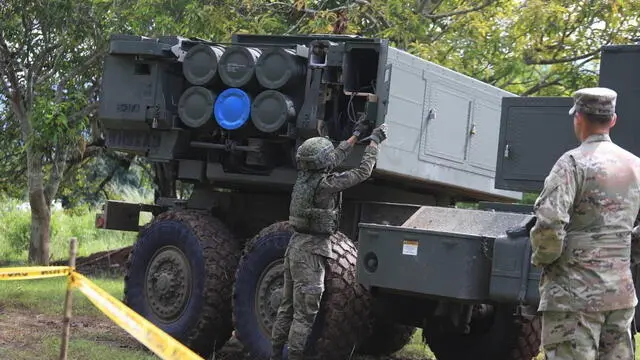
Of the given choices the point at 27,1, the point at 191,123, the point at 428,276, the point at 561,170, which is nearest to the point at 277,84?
the point at 191,123

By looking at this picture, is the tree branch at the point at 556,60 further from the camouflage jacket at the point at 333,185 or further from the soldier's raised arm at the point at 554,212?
the soldier's raised arm at the point at 554,212

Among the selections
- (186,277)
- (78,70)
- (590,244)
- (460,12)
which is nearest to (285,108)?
(186,277)

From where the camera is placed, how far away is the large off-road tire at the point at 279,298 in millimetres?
8398

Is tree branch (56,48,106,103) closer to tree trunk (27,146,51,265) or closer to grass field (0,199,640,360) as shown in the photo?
tree trunk (27,146,51,265)

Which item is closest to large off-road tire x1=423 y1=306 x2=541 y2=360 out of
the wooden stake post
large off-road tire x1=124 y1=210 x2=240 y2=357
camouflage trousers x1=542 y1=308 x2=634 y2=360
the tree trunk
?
large off-road tire x1=124 y1=210 x2=240 y2=357

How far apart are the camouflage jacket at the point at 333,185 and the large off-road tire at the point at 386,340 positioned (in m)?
2.27

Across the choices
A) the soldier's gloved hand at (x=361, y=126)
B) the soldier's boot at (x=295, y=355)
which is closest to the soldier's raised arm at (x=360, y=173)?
the soldier's gloved hand at (x=361, y=126)

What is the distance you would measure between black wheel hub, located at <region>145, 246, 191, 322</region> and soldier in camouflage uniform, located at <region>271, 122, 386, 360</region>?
1525mm

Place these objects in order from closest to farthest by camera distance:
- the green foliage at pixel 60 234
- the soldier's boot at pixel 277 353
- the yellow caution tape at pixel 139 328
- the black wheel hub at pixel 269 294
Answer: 1. the yellow caution tape at pixel 139 328
2. the soldier's boot at pixel 277 353
3. the black wheel hub at pixel 269 294
4. the green foliage at pixel 60 234

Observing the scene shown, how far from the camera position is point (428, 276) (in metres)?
7.49

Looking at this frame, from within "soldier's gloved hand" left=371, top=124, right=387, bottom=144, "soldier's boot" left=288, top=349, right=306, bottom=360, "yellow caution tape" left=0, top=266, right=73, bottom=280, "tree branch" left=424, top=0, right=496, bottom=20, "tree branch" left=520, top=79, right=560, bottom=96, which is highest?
"tree branch" left=424, top=0, right=496, bottom=20

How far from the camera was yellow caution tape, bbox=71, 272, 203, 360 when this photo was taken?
6.11 m

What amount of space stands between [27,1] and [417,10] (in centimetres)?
508

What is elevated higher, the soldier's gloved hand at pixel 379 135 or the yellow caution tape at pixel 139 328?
the soldier's gloved hand at pixel 379 135
